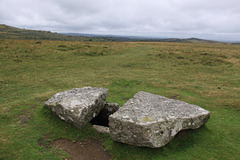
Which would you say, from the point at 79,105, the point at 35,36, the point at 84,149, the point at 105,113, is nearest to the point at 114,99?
the point at 105,113

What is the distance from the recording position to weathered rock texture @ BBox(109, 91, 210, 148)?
679 centimetres

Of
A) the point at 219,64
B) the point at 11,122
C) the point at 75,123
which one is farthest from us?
the point at 219,64

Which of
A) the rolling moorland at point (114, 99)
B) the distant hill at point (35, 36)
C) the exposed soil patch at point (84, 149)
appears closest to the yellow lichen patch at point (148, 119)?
the rolling moorland at point (114, 99)

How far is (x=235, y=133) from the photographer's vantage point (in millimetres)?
8664

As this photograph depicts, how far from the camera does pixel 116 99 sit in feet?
44.5

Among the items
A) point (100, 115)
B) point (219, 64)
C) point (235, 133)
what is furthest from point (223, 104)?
point (219, 64)

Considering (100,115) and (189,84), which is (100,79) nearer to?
(100,115)

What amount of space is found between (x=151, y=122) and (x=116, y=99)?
6916mm

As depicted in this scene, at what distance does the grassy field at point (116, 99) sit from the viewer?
284 inches

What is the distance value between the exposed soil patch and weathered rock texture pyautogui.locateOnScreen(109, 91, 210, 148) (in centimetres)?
90

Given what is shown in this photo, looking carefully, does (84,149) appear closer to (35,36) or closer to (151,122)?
(151,122)

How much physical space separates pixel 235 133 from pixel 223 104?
449 centimetres

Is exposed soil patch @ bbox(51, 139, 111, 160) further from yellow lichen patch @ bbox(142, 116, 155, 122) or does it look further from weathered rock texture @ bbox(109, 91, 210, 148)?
yellow lichen patch @ bbox(142, 116, 155, 122)

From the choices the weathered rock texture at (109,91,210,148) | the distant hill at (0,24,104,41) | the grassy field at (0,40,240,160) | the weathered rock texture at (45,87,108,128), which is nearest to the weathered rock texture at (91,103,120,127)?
the weathered rock texture at (45,87,108,128)
